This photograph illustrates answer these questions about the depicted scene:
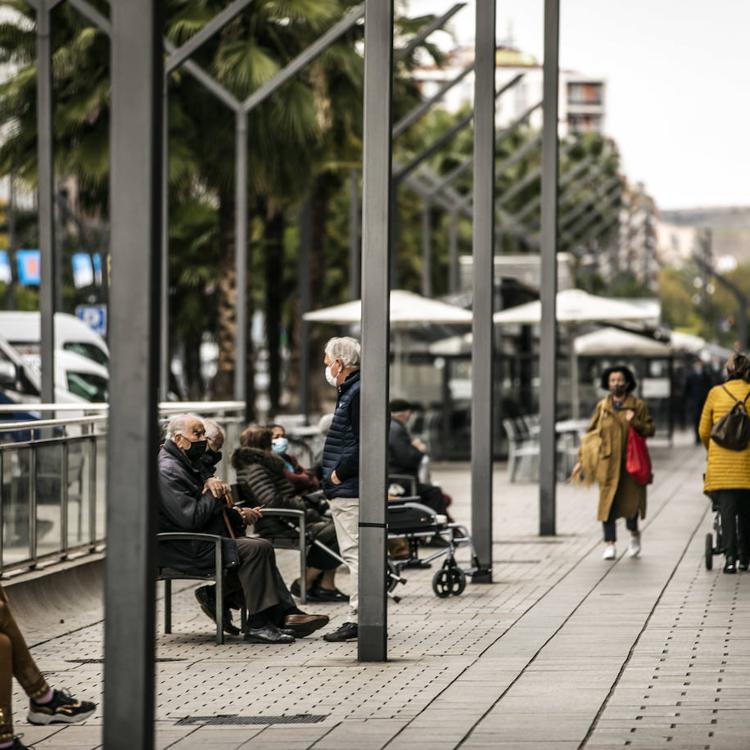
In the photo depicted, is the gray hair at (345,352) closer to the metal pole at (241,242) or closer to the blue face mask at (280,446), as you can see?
the blue face mask at (280,446)

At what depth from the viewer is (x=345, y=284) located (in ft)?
182

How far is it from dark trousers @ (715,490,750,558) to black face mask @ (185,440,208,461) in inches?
197

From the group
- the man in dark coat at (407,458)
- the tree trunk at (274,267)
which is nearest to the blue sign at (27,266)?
the tree trunk at (274,267)

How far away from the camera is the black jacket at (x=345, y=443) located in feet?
38.7

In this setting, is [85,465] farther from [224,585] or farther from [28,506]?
[224,585]

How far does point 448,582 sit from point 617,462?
3.09m

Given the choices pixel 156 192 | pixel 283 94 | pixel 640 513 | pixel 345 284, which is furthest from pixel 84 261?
pixel 156 192

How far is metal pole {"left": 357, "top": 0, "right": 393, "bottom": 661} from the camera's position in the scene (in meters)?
11.0

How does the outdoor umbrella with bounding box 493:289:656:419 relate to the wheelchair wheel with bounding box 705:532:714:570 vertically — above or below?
above

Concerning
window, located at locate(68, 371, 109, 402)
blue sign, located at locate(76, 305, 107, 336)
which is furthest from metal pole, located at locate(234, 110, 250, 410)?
blue sign, located at locate(76, 305, 107, 336)

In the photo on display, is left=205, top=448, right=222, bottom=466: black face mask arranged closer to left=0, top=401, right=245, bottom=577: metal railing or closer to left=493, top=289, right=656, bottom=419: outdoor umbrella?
left=0, top=401, right=245, bottom=577: metal railing

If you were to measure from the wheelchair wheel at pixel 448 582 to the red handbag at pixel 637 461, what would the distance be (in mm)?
2977

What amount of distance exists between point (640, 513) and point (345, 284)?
38.7 meters

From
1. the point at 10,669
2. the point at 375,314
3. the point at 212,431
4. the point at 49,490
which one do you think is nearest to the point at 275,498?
the point at 49,490
